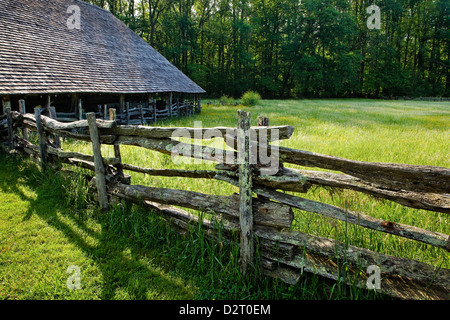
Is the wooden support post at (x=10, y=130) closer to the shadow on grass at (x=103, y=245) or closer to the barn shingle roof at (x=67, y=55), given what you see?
the barn shingle roof at (x=67, y=55)

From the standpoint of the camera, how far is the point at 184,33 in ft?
153

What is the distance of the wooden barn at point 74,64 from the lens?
952cm

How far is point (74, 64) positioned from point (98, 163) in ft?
34.0

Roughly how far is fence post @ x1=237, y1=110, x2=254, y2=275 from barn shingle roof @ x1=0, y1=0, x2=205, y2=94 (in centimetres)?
859

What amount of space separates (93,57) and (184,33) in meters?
37.1

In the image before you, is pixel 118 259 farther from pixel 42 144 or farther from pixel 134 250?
pixel 42 144

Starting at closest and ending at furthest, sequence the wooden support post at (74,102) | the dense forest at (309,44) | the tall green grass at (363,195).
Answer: the tall green grass at (363,195) < the wooden support post at (74,102) < the dense forest at (309,44)

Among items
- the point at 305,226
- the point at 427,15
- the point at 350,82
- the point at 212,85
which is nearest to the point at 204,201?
the point at 305,226

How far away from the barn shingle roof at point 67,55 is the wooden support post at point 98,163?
6.00 metres

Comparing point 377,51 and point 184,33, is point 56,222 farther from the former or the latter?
point 377,51

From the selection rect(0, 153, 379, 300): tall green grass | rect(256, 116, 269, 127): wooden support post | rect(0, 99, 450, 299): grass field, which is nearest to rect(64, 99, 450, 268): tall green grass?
rect(0, 99, 450, 299): grass field

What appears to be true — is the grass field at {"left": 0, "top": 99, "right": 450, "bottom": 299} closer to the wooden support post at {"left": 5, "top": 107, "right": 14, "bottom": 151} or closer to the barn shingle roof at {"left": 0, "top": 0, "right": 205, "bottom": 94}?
the wooden support post at {"left": 5, "top": 107, "right": 14, "bottom": 151}

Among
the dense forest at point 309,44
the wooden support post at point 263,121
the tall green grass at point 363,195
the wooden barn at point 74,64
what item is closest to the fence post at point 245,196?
the wooden support post at point 263,121

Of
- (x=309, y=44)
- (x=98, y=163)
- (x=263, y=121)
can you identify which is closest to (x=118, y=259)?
(x=98, y=163)
